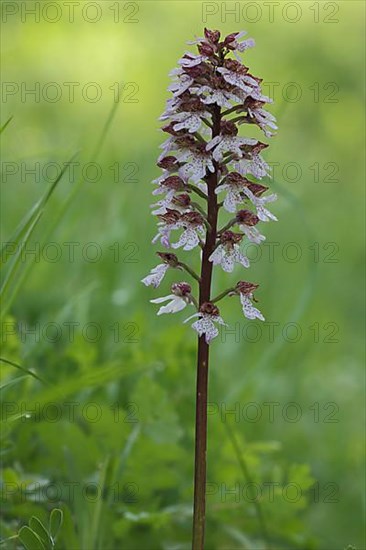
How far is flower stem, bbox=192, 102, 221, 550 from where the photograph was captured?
6.76ft

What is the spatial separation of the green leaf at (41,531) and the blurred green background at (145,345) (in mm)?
142

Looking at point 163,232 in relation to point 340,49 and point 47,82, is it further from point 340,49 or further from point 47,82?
point 340,49

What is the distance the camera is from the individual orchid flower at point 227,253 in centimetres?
204

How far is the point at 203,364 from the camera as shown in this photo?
2.09m

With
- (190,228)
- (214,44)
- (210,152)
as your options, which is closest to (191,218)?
(190,228)

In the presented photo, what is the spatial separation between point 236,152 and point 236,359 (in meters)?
2.77

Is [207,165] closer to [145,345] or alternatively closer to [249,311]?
[249,311]

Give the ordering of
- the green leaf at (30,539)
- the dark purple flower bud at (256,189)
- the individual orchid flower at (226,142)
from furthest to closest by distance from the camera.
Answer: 1. the green leaf at (30,539)
2. the dark purple flower bud at (256,189)
3. the individual orchid flower at (226,142)

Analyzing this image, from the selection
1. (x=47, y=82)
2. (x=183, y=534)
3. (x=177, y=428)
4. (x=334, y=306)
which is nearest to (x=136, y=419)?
(x=177, y=428)

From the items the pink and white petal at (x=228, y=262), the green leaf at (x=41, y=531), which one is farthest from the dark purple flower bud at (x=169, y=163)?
the green leaf at (x=41, y=531)

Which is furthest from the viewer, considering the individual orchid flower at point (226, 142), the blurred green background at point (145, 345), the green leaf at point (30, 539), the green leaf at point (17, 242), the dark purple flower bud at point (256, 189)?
the blurred green background at point (145, 345)

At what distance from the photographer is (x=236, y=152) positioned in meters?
2.02

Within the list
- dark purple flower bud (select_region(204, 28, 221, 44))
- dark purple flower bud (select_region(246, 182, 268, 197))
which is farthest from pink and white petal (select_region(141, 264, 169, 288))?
dark purple flower bud (select_region(204, 28, 221, 44))

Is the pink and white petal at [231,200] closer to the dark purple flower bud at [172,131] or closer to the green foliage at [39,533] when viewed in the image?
the dark purple flower bud at [172,131]
